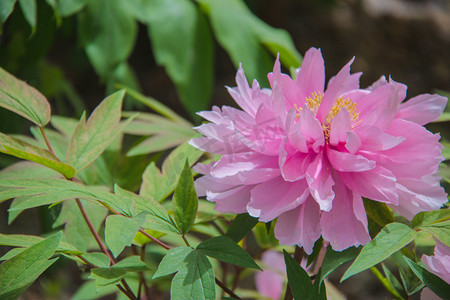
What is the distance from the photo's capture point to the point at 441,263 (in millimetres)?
301

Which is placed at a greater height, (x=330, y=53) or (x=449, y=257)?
(x=449, y=257)

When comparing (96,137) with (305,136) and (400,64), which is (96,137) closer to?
(305,136)

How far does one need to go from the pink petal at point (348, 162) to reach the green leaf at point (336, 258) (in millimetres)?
52

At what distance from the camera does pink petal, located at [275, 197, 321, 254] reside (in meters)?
0.30

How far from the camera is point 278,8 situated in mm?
1561

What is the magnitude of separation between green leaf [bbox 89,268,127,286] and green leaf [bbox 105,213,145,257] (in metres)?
0.03

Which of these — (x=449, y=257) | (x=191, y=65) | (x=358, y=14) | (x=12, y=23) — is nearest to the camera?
(x=449, y=257)

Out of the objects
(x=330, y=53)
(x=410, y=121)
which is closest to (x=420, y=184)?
(x=410, y=121)

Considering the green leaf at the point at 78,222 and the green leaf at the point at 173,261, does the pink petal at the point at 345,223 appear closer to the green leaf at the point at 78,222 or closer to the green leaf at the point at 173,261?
the green leaf at the point at 173,261

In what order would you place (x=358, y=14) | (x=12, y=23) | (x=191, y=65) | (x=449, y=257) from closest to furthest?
(x=449, y=257) < (x=12, y=23) < (x=191, y=65) < (x=358, y=14)

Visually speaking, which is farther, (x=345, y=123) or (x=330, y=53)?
(x=330, y=53)

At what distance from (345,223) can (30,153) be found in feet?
0.73

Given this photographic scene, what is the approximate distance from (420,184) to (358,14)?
4.41 feet

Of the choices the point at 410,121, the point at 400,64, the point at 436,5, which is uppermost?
the point at 410,121
